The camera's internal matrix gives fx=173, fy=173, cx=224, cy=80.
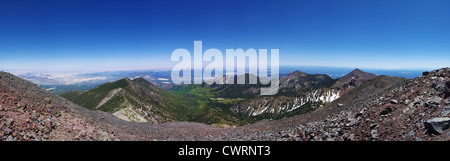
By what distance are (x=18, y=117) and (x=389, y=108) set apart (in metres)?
26.6

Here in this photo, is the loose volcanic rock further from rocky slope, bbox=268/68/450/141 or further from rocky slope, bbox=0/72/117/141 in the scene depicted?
rocky slope, bbox=0/72/117/141

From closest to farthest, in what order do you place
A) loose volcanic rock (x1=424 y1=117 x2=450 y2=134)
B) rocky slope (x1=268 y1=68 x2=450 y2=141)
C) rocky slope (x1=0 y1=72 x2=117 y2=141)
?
loose volcanic rock (x1=424 y1=117 x2=450 y2=134)
rocky slope (x1=268 y1=68 x2=450 y2=141)
rocky slope (x1=0 y1=72 x2=117 y2=141)

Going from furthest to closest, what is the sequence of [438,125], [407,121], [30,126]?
[30,126]
[407,121]
[438,125]

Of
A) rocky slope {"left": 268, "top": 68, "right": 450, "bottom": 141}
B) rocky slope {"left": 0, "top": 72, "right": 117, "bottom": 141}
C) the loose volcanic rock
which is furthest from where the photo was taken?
rocky slope {"left": 0, "top": 72, "right": 117, "bottom": 141}

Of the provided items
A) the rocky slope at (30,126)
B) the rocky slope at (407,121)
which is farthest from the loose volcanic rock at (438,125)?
the rocky slope at (30,126)

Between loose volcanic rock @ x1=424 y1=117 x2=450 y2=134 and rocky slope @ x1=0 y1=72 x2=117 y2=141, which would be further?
rocky slope @ x1=0 y1=72 x2=117 y2=141

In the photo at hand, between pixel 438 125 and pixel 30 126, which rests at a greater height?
pixel 438 125

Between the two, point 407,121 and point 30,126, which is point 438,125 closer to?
point 407,121

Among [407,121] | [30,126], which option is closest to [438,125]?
[407,121]

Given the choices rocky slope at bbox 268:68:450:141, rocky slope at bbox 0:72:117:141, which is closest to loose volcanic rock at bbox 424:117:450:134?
rocky slope at bbox 268:68:450:141

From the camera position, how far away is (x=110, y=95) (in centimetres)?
14550

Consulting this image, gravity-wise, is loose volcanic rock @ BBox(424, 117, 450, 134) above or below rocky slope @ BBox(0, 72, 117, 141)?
above
